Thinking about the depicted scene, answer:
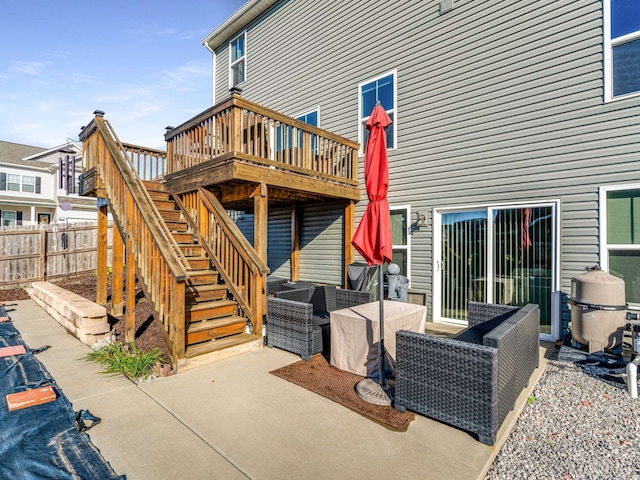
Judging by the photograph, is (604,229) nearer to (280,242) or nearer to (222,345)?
(222,345)

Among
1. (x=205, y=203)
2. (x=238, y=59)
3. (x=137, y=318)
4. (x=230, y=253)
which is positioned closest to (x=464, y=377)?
(x=230, y=253)

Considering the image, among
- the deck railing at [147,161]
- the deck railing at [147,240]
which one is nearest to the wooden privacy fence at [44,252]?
the deck railing at [147,161]

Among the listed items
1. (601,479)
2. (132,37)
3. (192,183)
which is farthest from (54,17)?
(601,479)

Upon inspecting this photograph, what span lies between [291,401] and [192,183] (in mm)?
4146

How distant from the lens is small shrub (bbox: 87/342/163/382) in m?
3.52

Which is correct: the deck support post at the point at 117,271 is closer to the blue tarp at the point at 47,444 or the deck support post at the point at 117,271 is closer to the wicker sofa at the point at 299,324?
the blue tarp at the point at 47,444

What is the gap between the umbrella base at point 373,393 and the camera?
2876mm

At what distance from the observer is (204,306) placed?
4.41 metres

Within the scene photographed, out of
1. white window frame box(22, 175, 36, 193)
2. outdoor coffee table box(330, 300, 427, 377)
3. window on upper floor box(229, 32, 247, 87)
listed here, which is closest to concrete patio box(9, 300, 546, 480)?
outdoor coffee table box(330, 300, 427, 377)

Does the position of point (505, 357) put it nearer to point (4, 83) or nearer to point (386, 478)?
point (386, 478)

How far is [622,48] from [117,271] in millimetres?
7963

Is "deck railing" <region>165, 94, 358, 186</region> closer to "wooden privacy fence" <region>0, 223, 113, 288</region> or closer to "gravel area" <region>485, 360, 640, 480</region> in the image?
Result: "gravel area" <region>485, 360, 640, 480</region>

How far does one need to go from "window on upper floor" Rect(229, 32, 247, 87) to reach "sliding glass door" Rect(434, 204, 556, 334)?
7740 millimetres

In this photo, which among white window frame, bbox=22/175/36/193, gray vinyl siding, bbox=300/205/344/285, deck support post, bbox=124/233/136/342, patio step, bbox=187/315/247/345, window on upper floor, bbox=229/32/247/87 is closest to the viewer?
patio step, bbox=187/315/247/345
